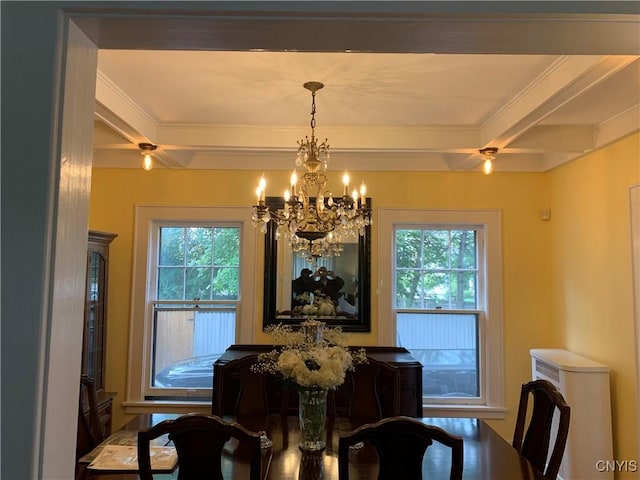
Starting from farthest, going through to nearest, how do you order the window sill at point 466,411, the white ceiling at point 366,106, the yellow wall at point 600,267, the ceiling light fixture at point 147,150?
the window sill at point 466,411 < the ceiling light fixture at point 147,150 < the yellow wall at point 600,267 < the white ceiling at point 366,106

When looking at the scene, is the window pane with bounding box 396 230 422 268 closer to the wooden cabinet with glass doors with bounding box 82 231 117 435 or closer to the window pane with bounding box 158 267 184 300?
the window pane with bounding box 158 267 184 300

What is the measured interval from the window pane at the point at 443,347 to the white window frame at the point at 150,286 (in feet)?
4.30

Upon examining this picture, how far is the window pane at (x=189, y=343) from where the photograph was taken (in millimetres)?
3623

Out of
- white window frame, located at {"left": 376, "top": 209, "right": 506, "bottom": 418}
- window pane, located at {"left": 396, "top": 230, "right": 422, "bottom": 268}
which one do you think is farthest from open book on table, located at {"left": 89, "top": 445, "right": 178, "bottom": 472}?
window pane, located at {"left": 396, "top": 230, "right": 422, "bottom": 268}

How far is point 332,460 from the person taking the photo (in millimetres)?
1855

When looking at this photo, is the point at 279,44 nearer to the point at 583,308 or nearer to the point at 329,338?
the point at 329,338

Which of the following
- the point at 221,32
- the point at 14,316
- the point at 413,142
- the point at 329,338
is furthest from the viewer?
the point at 413,142

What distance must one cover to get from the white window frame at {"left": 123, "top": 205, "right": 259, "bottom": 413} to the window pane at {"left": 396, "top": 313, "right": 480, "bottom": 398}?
1.31 meters

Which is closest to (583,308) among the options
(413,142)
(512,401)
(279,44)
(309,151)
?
(512,401)

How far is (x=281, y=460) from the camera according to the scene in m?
1.86

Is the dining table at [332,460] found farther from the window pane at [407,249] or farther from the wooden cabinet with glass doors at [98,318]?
the window pane at [407,249]

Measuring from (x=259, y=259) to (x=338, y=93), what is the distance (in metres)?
1.60

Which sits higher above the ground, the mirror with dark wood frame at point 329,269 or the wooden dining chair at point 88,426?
the mirror with dark wood frame at point 329,269

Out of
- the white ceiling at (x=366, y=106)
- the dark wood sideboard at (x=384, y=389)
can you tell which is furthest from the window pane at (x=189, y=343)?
the white ceiling at (x=366, y=106)
